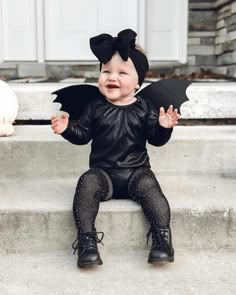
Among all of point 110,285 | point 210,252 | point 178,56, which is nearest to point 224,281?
point 210,252

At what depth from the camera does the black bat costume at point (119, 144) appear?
1.96 meters

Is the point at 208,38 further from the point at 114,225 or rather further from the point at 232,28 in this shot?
the point at 114,225

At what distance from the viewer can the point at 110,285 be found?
5.66 ft

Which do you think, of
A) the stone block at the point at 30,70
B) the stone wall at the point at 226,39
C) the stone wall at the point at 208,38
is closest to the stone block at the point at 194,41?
the stone wall at the point at 208,38

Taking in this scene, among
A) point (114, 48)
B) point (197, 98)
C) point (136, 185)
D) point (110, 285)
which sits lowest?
point (110, 285)

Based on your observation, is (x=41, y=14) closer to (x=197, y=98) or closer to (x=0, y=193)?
(x=197, y=98)

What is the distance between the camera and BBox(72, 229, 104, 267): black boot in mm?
1804

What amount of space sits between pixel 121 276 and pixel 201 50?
3.38 m

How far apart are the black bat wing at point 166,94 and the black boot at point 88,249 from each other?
62 centimetres

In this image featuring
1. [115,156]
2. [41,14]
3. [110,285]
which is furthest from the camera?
[41,14]

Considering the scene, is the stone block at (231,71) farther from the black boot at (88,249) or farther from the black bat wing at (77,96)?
the black boot at (88,249)

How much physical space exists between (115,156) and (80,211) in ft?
0.97

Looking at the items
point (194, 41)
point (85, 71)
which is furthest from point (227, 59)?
point (85, 71)

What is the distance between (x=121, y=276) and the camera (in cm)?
179
